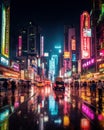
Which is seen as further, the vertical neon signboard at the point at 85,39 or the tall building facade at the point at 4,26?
the vertical neon signboard at the point at 85,39

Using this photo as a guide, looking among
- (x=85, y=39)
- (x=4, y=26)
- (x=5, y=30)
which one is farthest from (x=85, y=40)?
(x=4, y=26)

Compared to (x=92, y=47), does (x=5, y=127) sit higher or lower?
lower

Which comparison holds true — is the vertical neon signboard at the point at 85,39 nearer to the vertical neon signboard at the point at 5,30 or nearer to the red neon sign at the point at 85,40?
the red neon sign at the point at 85,40

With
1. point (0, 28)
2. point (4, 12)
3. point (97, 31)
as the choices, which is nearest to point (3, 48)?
point (0, 28)

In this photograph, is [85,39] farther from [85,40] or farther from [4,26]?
[4,26]

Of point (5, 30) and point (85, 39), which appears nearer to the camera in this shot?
point (5, 30)

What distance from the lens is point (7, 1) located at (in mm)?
127062

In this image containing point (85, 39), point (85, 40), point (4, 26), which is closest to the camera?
point (4, 26)

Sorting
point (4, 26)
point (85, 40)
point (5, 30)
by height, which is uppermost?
point (4, 26)

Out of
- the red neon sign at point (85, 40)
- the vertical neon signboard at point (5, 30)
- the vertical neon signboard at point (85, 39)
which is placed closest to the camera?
the vertical neon signboard at point (5, 30)

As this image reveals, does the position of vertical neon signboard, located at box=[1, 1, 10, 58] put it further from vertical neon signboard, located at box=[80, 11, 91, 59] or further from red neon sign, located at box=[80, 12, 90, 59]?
red neon sign, located at box=[80, 12, 90, 59]

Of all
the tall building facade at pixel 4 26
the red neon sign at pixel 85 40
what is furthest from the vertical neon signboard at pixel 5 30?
the red neon sign at pixel 85 40

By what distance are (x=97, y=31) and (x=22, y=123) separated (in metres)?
136

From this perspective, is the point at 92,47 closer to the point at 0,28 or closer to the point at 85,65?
the point at 85,65
